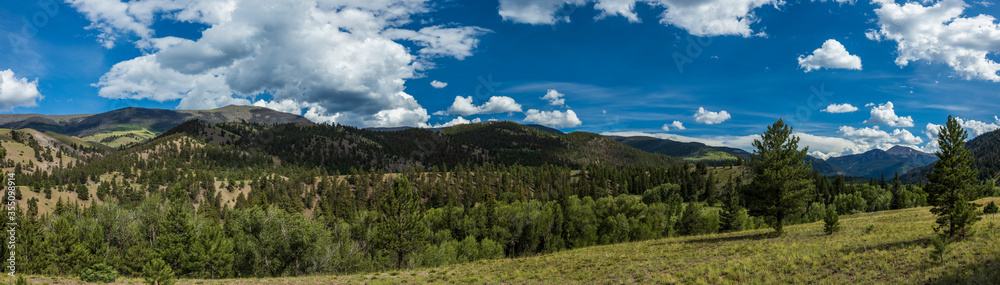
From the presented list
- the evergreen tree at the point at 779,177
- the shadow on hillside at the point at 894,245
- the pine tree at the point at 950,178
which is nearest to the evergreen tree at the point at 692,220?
the evergreen tree at the point at 779,177

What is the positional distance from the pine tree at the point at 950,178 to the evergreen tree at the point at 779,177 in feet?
39.2

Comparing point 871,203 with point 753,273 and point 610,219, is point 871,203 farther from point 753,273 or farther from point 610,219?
point 753,273

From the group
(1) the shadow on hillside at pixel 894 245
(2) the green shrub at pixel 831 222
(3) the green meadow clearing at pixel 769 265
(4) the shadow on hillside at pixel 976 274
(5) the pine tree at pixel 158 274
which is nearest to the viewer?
(4) the shadow on hillside at pixel 976 274

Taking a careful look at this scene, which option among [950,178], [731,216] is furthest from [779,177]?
[731,216]

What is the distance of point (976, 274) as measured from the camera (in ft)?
57.8

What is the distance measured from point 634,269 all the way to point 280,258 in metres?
61.6

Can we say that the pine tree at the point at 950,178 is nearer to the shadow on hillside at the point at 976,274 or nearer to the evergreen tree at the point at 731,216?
the shadow on hillside at the point at 976,274

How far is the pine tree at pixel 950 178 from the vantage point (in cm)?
2688

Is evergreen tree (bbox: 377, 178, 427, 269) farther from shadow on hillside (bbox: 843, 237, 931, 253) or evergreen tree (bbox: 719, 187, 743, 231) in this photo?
evergreen tree (bbox: 719, 187, 743, 231)

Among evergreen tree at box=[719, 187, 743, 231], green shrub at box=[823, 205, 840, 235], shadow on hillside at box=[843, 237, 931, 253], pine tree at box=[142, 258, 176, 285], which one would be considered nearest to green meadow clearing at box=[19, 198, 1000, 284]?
shadow on hillside at box=[843, 237, 931, 253]

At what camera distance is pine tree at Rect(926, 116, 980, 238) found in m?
26.9

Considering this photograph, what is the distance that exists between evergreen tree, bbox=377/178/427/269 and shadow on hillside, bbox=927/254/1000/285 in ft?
163

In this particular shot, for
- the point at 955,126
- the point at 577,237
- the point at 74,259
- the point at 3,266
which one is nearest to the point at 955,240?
the point at 955,126

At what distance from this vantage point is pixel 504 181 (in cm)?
19600
